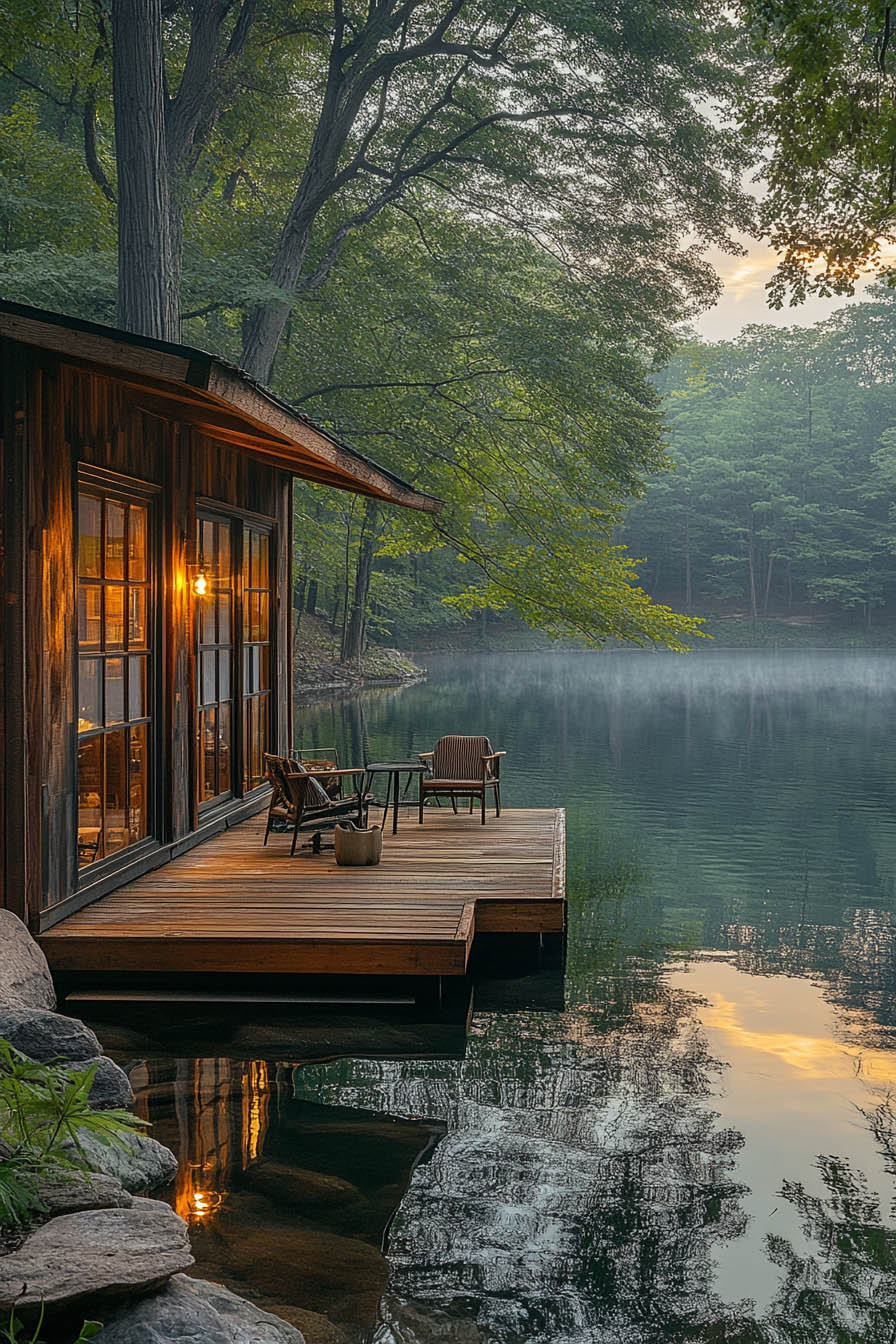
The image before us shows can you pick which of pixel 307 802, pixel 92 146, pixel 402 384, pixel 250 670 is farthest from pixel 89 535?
pixel 402 384

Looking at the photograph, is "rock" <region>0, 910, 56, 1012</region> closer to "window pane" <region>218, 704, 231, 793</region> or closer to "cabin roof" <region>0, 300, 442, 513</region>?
"cabin roof" <region>0, 300, 442, 513</region>

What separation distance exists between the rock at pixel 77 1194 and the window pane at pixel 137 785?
4.33 m

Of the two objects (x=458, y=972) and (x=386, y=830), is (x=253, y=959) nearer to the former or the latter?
(x=458, y=972)

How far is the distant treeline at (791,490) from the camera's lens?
5788 cm

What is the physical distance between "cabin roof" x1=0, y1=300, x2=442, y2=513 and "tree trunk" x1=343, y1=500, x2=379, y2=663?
70.7ft

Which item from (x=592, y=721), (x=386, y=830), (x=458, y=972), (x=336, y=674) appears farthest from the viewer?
(x=336, y=674)

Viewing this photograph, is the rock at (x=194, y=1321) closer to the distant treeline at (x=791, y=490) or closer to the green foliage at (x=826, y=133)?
the green foliage at (x=826, y=133)

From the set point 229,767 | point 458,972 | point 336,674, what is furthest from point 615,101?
point 336,674

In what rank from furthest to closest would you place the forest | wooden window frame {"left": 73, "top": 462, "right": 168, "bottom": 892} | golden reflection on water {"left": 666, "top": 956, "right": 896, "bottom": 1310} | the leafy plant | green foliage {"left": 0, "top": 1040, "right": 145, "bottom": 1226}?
1. the forest
2. wooden window frame {"left": 73, "top": 462, "right": 168, "bottom": 892}
3. golden reflection on water {"left": 666, "top": 956, "right": 896, "bottom": 1310}
4. green foliage {"left": 0, "top": 1040, "right": 145, "bottom": 1226}
5. the leafy plant

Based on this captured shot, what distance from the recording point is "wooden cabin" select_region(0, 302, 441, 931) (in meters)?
6.12

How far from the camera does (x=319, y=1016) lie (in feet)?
21.6

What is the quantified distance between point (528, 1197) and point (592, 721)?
20399mm

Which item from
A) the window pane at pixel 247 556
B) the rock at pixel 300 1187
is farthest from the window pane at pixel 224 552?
the rock at pixel 300 1187

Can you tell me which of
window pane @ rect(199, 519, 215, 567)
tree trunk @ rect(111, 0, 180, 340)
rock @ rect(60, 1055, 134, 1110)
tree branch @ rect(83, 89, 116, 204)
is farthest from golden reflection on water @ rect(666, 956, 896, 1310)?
tree branch @ rect(83, 89, 116, 204)
